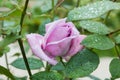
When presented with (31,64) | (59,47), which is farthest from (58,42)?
(31,64)

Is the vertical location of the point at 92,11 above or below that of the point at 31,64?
above

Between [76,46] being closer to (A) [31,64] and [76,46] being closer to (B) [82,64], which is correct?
(B) [82,64]

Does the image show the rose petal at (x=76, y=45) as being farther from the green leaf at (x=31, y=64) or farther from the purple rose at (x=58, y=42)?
the green leaf at (x=31, y=64)

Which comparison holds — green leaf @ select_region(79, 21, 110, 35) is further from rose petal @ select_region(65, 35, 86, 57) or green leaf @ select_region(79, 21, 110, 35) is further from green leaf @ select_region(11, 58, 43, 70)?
green leaf @ select_region(11, 58, 43, 70)

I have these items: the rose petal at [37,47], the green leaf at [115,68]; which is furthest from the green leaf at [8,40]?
the green leaf at [115,68]

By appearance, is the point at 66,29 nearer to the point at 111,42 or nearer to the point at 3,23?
the point at 111,42

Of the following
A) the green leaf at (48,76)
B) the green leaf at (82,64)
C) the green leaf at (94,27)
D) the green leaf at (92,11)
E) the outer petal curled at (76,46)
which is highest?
the green leaf at (92,11)

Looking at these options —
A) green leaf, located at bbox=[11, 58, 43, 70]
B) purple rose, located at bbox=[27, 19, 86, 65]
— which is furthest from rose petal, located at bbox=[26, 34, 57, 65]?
green leaf, located at bbox=[11, 58, 43, 70]

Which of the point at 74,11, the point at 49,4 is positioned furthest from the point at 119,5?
the point at 49,4
